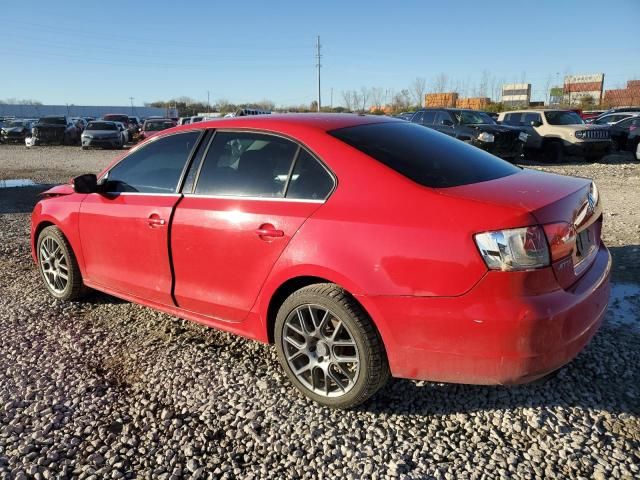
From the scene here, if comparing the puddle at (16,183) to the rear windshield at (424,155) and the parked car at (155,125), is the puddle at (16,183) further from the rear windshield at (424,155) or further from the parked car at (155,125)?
the parked car at (155,125)

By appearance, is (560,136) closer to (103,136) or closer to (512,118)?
(512,118)

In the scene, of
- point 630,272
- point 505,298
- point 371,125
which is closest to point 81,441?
point 505,298

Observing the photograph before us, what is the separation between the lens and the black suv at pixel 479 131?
1401 centimetres

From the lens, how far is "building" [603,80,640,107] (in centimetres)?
5625

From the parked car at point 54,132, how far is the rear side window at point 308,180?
1281 inches

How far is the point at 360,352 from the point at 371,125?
151 centimetres

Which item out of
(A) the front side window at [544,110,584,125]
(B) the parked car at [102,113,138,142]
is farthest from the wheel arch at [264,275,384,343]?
(B) the parked car at [102,113,138,142]

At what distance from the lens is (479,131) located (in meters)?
14.2

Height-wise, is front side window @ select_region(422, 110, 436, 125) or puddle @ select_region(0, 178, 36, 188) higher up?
front side window @ select_region(422, 110, 436, 125)

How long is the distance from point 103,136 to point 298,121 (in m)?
26.0

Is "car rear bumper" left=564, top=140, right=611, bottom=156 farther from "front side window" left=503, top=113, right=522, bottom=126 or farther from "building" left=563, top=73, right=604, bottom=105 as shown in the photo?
"building" left=563, top=73, right=604, bottom=105

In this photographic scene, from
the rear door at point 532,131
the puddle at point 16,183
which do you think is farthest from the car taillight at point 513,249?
the rear door at point 532,131

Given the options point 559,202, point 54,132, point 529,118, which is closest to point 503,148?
point 529,118

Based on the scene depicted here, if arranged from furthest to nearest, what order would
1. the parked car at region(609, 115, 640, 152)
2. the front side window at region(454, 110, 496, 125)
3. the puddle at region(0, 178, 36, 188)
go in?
the parked car at region(609, 115, 640, 152)
the front side window at region(454, 110, 496, 125)
the puddle at region(0, 178, 36, 188)
